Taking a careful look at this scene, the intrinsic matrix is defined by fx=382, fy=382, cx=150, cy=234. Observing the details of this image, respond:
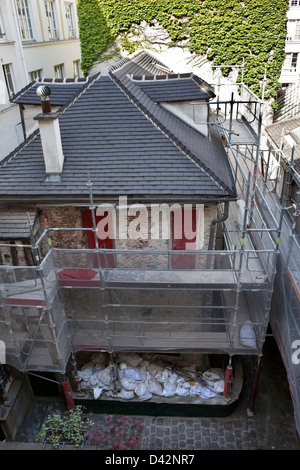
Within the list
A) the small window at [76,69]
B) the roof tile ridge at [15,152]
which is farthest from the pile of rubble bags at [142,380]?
the small window at [76,69]

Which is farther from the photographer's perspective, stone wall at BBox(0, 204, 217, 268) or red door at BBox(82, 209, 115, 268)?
red door at BBox(82, 209, 115, 268)

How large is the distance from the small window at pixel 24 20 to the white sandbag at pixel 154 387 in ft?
61.5

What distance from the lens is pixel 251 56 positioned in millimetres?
24234

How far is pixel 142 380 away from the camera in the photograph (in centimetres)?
1019

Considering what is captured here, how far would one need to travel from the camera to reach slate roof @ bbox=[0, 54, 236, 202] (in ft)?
30.7

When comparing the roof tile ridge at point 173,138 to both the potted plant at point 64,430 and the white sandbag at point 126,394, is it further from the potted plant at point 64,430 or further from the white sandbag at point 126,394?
the potted plant at point 64,430

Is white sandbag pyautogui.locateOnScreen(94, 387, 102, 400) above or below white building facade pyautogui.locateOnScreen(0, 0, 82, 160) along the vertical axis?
below

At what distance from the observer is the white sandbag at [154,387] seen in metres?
9.87

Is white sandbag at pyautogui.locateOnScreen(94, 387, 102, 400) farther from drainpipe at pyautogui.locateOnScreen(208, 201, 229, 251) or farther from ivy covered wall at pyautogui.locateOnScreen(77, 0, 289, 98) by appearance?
ivy covered wall at pyautogui.locateOnScreen(77, 0, 289, 98)

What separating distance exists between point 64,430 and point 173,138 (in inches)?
304

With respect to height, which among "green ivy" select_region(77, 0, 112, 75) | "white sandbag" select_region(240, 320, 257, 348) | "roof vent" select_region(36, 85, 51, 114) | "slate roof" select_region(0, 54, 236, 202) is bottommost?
Result: "white sandbag" select_region(240, 320, 257, 348)

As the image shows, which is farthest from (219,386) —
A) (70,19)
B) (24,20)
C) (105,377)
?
(70,19)

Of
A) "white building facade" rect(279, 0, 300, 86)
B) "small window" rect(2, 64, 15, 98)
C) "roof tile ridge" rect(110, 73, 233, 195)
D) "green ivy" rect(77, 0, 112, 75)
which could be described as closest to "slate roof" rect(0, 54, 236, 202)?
"roof tile ridge" rect(110, 73, 233, 195)

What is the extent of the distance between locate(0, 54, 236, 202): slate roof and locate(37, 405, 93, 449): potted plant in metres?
5.40
